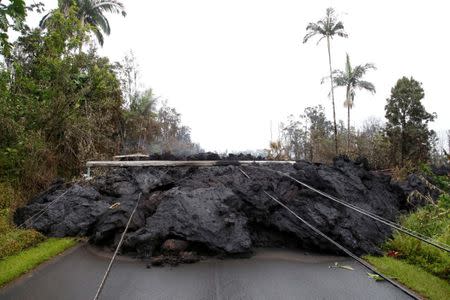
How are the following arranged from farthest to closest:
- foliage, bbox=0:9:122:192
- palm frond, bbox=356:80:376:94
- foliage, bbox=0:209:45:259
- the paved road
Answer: palm frond, bbox=356:80:376:94
foliage, bbox=0:9:122:192
foliage, bbox=0:209:45:259
the paved road

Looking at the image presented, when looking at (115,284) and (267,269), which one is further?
(267,269)

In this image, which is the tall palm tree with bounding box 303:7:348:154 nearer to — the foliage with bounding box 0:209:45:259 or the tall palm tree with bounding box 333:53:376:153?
the tall palm tree with bounding box 333:53:376:153

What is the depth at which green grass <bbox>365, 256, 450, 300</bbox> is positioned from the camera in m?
5.47

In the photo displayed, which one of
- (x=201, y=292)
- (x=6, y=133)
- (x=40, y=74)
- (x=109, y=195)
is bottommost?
(x=201, y=292)

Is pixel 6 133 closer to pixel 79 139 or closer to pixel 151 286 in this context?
pixel 79 139

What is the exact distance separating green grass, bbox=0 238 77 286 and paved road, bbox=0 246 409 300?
193 mm

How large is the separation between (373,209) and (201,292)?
5.23m

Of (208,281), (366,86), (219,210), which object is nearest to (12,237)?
(219,210)

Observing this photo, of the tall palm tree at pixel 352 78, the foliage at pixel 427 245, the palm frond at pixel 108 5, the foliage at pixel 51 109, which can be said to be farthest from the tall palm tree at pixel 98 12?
the foliage at pixel 427 245

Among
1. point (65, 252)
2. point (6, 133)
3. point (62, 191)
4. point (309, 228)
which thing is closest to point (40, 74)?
point (6, 133)

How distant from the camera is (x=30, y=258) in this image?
6781mm

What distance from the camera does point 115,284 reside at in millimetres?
5797

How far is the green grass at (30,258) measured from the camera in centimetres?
603

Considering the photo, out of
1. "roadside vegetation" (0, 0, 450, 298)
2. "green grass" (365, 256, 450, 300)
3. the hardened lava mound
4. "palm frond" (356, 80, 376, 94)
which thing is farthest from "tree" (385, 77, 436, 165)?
"green grass" (365, 256, 450, 300)
